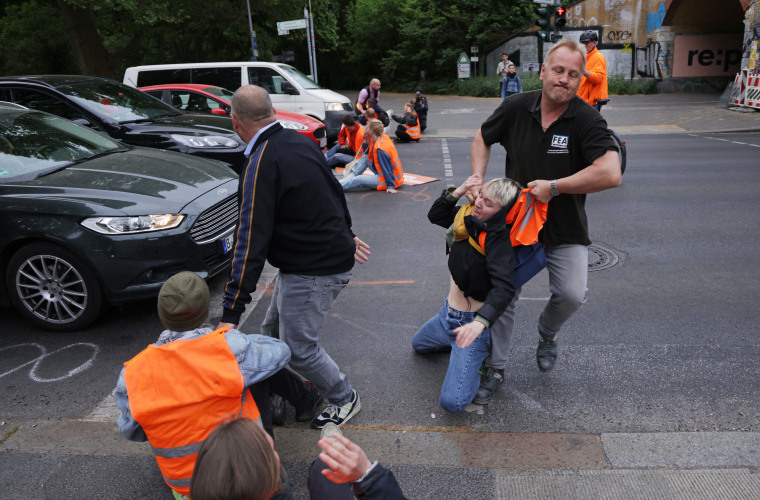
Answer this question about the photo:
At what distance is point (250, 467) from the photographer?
67.8 inches

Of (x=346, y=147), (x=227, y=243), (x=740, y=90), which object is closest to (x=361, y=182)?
(x=346, y=147)

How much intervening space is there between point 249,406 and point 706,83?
100 ft

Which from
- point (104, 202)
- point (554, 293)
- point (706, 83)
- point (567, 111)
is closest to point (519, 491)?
point (554, 293)

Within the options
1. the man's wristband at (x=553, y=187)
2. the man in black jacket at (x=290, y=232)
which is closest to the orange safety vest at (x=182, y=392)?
the man in black jacket at (x=290, y=232)

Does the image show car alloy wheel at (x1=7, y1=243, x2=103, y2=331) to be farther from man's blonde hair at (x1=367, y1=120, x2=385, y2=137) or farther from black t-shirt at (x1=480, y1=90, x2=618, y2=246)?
man's blonde hair at (x1=367, y1=120, x2=385, y2=137)

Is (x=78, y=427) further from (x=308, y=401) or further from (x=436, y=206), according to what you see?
(x=436, y=206)

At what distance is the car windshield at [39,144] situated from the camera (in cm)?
535

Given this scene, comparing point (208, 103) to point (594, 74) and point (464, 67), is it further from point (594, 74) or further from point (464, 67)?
point (464, 67)

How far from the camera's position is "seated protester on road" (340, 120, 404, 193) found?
973 cm

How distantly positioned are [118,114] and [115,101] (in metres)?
0.34

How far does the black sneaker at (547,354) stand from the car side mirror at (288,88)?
12451 millimetres

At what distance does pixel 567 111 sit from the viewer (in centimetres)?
353

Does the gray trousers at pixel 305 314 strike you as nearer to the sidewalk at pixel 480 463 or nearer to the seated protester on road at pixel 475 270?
the sidewalk at pixel 480 463

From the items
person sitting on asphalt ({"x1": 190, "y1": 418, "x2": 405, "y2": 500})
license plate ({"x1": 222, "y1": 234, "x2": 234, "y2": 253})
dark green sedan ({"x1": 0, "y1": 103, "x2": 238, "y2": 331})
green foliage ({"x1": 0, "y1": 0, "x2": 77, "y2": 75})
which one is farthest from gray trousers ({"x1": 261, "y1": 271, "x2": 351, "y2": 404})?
green foliage ({"x1": 0, "y1": 0, "x2": 77, "y2": 75})
